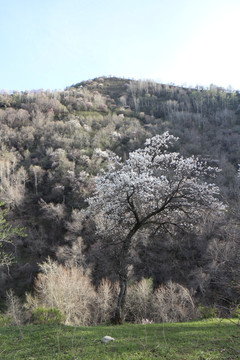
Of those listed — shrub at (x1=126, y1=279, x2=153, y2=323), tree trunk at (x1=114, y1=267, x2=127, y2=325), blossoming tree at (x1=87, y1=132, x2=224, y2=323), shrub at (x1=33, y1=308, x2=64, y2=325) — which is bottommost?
shrub at (x1=126, y1=279, x2=153, y2=323)

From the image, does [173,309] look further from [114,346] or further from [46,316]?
[114,346]

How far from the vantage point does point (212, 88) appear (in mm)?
93125

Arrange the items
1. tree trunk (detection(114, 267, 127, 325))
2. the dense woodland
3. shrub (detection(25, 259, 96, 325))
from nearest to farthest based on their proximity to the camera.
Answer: tree trunk (detection(114, 267, 127, 325))
shrub (detection(25, 259, 96, 325))
the dense woodland

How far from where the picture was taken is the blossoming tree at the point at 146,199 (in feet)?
26.7

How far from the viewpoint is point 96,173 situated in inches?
1674

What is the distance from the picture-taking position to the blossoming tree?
26.7ft

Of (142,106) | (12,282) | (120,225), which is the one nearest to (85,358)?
(120,225)

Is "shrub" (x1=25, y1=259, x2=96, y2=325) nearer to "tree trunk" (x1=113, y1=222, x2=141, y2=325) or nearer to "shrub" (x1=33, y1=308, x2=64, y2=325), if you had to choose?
"shrub" (x1=33, y1=308, x2=64, y2=325)

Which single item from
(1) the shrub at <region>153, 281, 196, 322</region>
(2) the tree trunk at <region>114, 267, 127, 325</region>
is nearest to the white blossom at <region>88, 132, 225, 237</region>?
(2) the tree trunk at <region>114, 267, 127, 325</region>

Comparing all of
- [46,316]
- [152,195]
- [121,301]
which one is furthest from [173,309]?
[152,195]

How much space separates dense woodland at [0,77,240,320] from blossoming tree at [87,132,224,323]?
109 centimetres

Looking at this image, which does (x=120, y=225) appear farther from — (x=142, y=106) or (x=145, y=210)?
(x=142, y=106)

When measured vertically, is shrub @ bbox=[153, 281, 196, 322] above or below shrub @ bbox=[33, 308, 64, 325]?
below

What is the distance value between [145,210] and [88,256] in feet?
65.2
